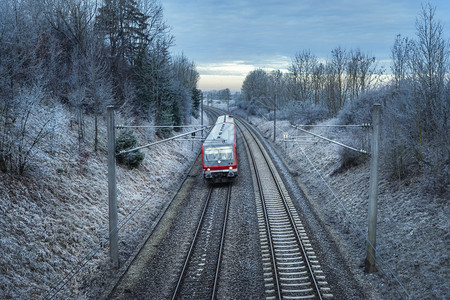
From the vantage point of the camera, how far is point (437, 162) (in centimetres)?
1346

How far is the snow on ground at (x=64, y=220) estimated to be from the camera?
31.2 ft

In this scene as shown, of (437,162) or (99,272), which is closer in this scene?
(99,272)

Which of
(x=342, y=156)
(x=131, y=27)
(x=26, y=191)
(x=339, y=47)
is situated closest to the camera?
(x=26, y=191)

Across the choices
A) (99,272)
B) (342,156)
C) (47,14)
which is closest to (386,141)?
(342,156)

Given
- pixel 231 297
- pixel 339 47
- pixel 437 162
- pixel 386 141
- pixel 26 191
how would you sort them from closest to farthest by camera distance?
pixel 231 297, pixel 26 191, pixel 437 162, pixel 386 141, pixel 339 47

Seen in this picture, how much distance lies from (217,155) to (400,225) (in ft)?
39.9

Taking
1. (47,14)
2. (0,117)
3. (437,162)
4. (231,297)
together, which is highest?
(47,14)

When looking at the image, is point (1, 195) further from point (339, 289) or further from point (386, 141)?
point (386, 141)

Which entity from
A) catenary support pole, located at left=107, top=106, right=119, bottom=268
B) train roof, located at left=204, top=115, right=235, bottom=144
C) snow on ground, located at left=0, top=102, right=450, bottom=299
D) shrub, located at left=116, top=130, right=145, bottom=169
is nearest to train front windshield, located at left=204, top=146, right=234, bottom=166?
train roof, located at left=204, top=115, right=235, bottom=144

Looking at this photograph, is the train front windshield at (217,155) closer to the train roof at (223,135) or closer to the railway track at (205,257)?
the train roof at (223,135)

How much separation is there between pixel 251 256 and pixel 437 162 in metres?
9.14

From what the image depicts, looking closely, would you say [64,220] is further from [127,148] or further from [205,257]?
[127,148]

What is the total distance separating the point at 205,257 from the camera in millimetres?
12227

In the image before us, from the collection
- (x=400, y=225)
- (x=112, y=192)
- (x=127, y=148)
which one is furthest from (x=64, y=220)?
(x=400, y=225)
